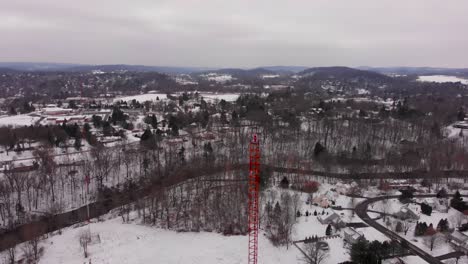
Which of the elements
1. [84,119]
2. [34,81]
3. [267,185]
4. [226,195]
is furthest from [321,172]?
[34,81]

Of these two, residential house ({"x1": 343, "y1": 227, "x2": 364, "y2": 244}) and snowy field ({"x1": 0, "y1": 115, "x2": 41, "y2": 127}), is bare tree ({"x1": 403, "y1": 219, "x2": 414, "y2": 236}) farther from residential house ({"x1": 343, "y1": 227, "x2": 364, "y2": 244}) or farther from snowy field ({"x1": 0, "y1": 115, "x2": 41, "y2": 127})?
snowy field ({"x1": 0, "y1": 115, "x2": 41, "y2": 127})

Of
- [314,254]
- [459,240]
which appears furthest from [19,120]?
[459,240]

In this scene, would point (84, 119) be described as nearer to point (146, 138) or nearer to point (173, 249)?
point (146, 138)

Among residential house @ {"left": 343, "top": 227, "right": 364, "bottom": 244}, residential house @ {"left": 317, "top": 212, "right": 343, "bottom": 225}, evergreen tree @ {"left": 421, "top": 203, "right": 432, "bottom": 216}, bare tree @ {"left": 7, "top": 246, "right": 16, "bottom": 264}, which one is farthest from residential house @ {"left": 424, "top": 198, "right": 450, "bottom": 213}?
bare tree @ {"left": 7, "top": 246, "right": 16, "bottom": 264}

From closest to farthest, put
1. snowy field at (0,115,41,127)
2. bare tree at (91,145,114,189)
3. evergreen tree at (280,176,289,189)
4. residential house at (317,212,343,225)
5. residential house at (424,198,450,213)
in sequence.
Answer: residential house at (317,212,343,225)
residential house at (424,198,450,213)
evergreen tree at (280,176,289,189)
bare tree at (91,145,114,189)
snowy field at (0,115,41,127)

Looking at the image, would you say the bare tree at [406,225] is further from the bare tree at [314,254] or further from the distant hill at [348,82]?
the distant hill at [348,82]

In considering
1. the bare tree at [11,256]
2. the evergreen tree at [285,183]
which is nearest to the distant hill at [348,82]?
the evergreen tree at [285,183]
